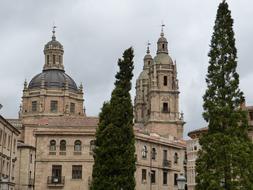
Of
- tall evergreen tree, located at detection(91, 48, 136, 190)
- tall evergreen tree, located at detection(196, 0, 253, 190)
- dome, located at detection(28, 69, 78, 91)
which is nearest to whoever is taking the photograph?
tall evergreen tree, located at detection(196, 0, 253, 190)

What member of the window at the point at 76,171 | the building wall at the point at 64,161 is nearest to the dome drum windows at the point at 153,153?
the building wall at the point at 64,161

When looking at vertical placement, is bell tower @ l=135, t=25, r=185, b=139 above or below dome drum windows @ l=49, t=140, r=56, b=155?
above

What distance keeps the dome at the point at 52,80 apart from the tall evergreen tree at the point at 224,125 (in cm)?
7129

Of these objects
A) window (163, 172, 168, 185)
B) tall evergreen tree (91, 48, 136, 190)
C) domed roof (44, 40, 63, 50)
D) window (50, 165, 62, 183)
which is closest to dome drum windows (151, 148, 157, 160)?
window (163, 172, 168, 185)

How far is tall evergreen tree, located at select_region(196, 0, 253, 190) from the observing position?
37312 millimetres

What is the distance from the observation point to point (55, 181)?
6738cm

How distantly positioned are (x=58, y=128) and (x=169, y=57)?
5749 centimetres

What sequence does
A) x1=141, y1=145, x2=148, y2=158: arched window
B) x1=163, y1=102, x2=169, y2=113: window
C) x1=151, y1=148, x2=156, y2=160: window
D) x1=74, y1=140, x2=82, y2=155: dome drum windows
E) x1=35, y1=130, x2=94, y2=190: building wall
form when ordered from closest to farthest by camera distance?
1. x1=35, y1=130, x2=94, y2=190: building wall
2. x1=74, y1=140, x2=82, y2=155: dome drum windows
3. x1=141, y1=145, x2=148, y2=158: arched window
4. x1=151, y1=148, x2=156, y2=160: window
5. x1=163, y1=102, x2=169, y2=113: window

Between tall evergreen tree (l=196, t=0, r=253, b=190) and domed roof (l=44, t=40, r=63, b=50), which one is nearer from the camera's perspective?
tall evergreen tree (l=196, t=0, r=253, b=190)

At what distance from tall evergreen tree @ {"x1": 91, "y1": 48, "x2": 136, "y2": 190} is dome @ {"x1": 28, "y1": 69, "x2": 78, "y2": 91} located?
66307 millimetres

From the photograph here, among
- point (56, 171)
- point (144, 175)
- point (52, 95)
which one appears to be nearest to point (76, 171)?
point (56, 171)

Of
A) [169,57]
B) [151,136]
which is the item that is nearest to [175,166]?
[151,136]

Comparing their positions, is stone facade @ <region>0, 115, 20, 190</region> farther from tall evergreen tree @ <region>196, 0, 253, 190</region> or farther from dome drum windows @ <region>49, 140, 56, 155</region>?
tall evergreen tree @ <region>196, 0, 253, 190</region>

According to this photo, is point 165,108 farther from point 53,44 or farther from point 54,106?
point 53,44
